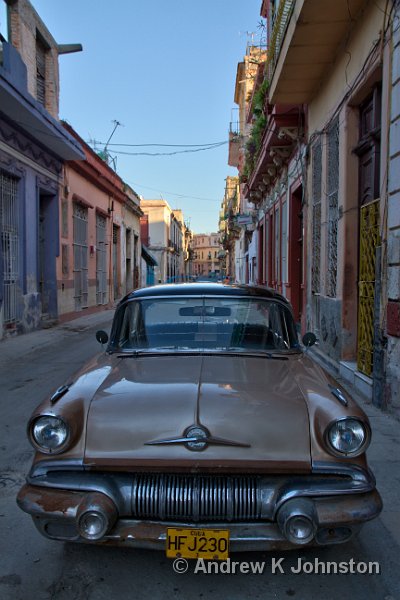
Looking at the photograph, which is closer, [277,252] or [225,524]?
[225,524]

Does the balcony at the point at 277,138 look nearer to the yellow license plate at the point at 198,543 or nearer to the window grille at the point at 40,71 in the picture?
the window grille at the point at 40,71

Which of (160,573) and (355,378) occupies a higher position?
(355,378)

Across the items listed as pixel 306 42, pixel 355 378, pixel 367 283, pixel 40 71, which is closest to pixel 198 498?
pixel 355 378

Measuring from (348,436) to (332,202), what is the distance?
6312mm

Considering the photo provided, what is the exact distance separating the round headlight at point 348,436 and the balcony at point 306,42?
19.6ft

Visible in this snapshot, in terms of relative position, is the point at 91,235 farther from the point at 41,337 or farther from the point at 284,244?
the point at 284,244

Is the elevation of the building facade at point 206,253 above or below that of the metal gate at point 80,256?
above

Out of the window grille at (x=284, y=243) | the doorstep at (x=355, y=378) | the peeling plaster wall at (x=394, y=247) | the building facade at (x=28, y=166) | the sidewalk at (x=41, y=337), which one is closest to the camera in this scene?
the peeling plaster wall at (x=394, y=247)

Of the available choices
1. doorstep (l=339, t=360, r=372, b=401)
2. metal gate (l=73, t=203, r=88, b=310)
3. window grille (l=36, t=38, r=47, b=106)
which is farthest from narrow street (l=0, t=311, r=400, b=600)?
metal gate (l=73, t=203, r=88, b=310)

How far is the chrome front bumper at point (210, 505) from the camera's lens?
2215 mm

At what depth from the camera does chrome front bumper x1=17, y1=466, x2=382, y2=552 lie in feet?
7.27

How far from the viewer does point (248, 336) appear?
3.56m

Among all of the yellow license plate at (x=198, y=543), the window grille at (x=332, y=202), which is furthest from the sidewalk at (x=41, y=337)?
the yellow license plate at (x=198, y=543)

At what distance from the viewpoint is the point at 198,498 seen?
2260mm
